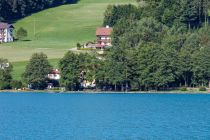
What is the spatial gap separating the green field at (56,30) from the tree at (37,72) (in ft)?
13.5

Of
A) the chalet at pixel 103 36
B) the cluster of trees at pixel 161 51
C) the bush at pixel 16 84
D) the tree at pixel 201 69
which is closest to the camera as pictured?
the cluster of trees at pixel 161 51

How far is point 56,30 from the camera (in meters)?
165

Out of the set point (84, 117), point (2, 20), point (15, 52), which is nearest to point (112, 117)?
point (84, 117)

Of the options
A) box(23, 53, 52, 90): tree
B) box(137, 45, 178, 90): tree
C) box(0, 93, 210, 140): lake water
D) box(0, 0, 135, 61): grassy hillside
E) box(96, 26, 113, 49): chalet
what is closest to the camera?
box(0, 93, 210, 140): lake water

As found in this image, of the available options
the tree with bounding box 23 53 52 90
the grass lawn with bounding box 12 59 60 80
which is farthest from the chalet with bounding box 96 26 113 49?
the tree with bounding box 23 53 52 90

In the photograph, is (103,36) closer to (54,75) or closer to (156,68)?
A: (54,75)

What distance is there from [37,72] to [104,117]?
41782mm

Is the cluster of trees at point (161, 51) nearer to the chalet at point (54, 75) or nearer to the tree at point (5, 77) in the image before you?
the chalet at point (54, 75)

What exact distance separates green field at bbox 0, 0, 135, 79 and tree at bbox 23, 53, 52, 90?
13.5 feet

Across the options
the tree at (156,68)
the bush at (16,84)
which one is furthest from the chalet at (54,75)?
the tree at (156,68)

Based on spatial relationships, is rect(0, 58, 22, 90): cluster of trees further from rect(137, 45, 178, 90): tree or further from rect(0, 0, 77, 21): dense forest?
rect(0, 0, 77, 21): dense forest

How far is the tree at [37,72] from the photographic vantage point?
121m

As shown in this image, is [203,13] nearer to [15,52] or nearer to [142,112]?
[15,52]

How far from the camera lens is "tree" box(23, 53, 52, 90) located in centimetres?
12119
